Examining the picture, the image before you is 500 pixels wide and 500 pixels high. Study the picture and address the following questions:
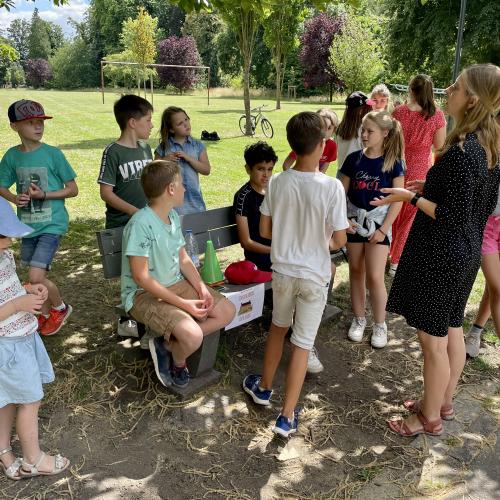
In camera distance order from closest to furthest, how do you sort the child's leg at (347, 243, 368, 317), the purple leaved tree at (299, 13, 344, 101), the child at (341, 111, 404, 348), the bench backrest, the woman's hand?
the woman's hand
the bench backrest
the child at (341, 111, 404, 348)
the child's leg at (347, 243, 368, 317)
the purple leaved tree at (299, 13, 344, 101)

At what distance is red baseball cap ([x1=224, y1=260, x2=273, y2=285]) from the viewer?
3818 millimetres

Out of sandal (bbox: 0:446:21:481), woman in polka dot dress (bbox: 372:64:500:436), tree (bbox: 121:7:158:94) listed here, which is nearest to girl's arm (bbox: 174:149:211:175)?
woman in polka dot dress (bbox: 372:64:500:436)

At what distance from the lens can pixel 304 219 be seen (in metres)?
2.83

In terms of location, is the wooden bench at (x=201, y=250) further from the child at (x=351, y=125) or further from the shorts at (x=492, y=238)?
the shorts at (x=492, y=238)

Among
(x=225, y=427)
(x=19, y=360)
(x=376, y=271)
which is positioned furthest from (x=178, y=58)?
(x=19, y=360)

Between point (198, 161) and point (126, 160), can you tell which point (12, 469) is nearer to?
point (126, 160)

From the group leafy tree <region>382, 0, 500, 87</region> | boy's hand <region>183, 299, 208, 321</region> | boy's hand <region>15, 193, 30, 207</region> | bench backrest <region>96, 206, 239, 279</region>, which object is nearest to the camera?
boy's hand <region>183, 299, 208, 321</region>

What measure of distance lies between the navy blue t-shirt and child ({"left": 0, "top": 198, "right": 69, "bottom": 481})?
253 cm

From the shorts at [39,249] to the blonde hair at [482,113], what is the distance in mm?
2933

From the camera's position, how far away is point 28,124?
381cm

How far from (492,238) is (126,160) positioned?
112 inches

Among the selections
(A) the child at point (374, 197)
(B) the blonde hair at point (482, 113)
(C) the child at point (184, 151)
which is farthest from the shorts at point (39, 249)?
(B) the blonde hair at point (482, 113)

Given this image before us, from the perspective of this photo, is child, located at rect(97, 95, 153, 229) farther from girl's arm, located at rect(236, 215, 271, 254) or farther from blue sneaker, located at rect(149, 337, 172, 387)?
blue sneaker, located at rect(149, 337, 172, 387)

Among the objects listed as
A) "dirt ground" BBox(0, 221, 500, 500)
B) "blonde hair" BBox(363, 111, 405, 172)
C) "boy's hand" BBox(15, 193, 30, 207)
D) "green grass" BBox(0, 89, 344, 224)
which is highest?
"blonde hair" BBox(363, 111, 405, 172)
